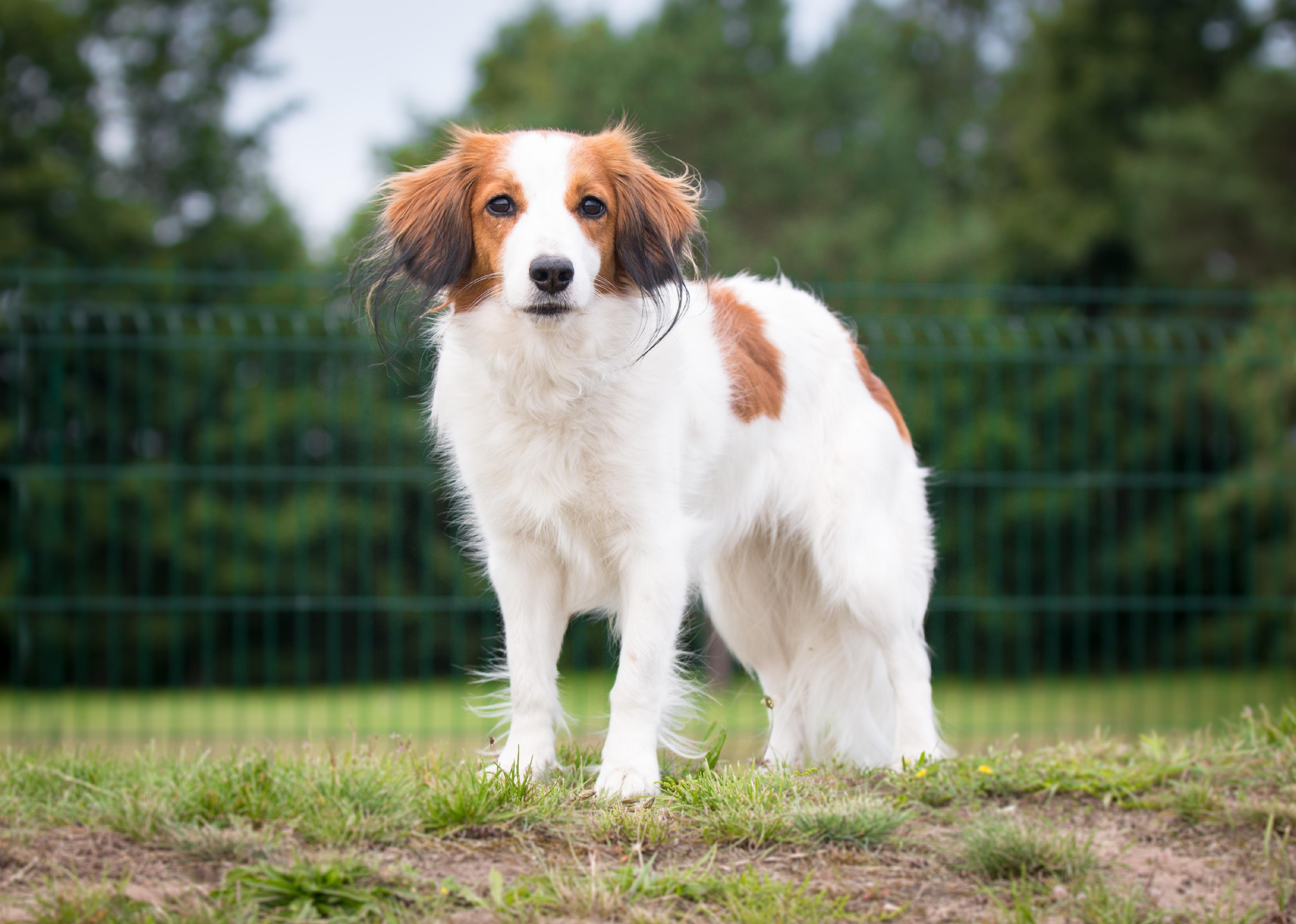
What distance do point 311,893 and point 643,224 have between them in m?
1.92

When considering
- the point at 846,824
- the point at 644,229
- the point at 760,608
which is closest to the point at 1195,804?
the point at 846,824

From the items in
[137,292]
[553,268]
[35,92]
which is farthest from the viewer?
[35,92]

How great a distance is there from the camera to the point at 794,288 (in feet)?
14.4

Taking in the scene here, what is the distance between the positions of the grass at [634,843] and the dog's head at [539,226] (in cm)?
126

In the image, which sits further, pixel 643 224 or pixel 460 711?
pixel 460 711

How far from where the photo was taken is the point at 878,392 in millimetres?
4172

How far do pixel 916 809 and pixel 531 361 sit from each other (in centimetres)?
158

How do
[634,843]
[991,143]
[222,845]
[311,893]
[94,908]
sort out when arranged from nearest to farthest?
[94,908] < [311,893] < [222,845] < [634,843] < [991,143]

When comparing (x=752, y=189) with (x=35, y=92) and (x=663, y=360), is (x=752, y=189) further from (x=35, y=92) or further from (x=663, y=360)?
(x=663, y=360)

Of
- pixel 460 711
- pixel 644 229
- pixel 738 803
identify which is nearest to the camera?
pixel 738 803

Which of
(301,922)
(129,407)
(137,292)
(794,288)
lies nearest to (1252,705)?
(794,288)

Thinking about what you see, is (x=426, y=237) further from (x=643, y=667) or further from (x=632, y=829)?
(x=632, y=829)

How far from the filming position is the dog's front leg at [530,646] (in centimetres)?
342

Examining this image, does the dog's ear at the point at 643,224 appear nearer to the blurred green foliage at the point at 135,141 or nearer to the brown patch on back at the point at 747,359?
the brown patch on back at the point at 747,359
